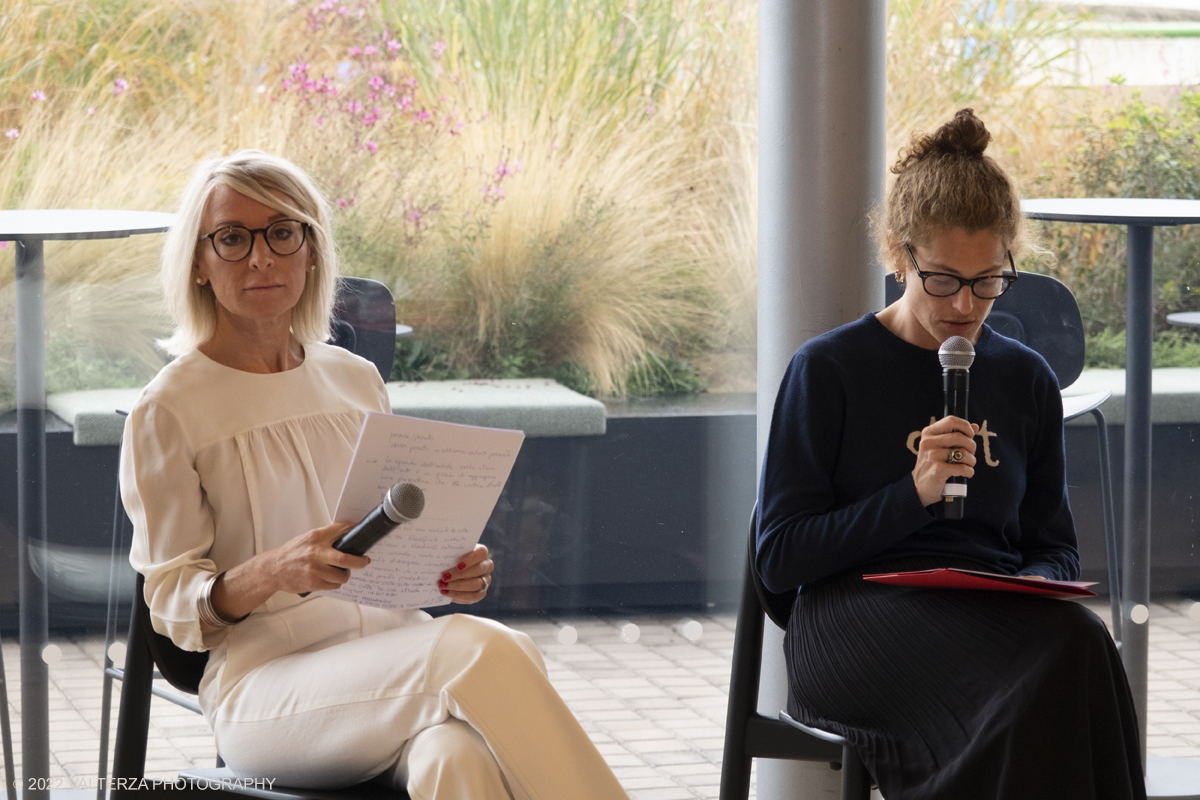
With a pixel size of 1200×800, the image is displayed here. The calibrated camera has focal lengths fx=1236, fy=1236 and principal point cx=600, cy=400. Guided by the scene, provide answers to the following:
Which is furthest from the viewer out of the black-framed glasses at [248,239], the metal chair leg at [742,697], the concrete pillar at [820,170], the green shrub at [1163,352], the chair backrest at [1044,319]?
the green shrub at [1163,352]

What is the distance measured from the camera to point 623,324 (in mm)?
3381

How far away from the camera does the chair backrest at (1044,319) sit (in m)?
3.43

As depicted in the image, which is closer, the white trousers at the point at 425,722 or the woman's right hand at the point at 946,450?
the white trousers at the point at 425,722

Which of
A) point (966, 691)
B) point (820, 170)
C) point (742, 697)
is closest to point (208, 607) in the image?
point (742, 697)

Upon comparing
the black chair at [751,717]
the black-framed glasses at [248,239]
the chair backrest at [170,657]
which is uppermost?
the black-framed glasses at [248,239]

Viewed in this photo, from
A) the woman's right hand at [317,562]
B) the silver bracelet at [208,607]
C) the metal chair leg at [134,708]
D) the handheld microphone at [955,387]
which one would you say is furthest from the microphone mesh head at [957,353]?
the metal chair leg at [134,708]

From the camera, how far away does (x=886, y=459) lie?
7.31 feet

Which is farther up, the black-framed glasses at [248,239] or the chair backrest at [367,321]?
the black-framed glasses at [248,239]

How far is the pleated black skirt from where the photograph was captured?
1828 millimetres

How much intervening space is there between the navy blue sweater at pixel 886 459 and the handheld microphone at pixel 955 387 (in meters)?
0.15

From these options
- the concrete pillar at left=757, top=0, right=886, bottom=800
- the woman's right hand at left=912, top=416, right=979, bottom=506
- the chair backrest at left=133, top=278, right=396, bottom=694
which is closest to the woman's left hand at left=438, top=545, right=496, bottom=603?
the woman's right hand at left=912, top=416, right=979, bottom=506

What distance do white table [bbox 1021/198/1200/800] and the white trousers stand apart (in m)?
1.98

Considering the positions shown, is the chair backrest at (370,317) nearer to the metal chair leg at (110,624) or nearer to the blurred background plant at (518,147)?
the blurred background plant at (518,147)

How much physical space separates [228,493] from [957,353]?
1.19 meters
